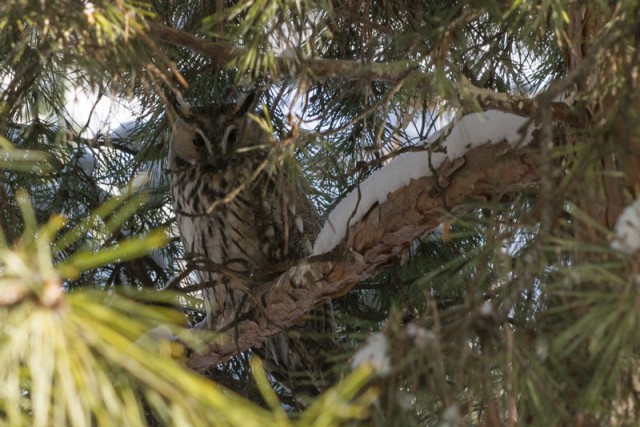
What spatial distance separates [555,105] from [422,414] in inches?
21.7

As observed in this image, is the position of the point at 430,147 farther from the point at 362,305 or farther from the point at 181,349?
the point at 362,305

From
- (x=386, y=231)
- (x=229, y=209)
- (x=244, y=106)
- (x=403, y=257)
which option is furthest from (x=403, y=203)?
(x=244, y=106)

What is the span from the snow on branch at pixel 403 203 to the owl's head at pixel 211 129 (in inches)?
24.2

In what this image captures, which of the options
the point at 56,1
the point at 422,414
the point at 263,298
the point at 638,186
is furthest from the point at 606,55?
the point at 263,298

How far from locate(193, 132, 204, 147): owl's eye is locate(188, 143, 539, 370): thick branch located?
0.66 metres

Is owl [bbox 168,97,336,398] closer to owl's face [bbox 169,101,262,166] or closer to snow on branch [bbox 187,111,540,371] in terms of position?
owl's face [bbox 169,101,262,166]

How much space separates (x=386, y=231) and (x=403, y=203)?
7cm

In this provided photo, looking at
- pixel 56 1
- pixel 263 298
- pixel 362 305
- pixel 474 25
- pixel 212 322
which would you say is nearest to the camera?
pixel 56 1

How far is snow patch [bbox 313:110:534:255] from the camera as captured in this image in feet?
4.93

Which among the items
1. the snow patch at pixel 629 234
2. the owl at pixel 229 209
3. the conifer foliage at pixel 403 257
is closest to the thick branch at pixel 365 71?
the conifer foliage at pixel 403 257

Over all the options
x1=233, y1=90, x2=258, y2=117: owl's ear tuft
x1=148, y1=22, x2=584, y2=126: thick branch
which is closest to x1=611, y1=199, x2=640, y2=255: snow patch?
x1=148, y1=22, x2=584, y2=126: thick branch

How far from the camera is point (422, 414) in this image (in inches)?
43.3

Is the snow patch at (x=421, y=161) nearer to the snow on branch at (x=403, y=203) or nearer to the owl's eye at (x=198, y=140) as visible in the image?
the snow on branch at (x=403, y=203)

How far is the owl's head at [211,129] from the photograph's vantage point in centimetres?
245
